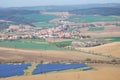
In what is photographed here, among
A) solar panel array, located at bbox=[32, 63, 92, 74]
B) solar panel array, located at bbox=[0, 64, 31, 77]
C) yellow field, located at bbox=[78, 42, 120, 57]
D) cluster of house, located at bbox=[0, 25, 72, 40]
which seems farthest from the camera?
cluster of house, located at bbox=[0, 25, 72, 40]

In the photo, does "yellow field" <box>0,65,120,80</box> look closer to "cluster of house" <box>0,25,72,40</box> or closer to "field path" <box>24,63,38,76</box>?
"field path" <box>24,63,38,76</box>

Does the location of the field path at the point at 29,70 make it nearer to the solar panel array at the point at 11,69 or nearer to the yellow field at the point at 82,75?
the solar panel array at the point at 11,69

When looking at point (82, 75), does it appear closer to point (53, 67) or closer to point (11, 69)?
point (53, 67)

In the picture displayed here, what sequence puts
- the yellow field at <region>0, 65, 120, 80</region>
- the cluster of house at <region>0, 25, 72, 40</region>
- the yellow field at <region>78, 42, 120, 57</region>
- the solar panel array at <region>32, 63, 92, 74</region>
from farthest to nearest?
1. the cluster of house at <region>0, 25, 72, 40</region>
2. the yellow field at <region>78, 42, 120, 57</region>
3. the solar panel array at <region>32, 63, 92, 74</region>
4. the yellow field at <region>0, 65, 120, 80</region>

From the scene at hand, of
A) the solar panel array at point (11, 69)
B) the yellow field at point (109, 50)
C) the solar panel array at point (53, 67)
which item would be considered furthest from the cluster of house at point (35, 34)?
the solar panel array at point (53, 67)

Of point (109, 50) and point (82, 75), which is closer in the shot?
point (82, 75)

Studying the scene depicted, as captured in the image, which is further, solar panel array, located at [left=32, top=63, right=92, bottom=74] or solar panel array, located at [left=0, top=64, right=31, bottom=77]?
solar panel array, located at [left=32, top=63, right=92, bottom=74]

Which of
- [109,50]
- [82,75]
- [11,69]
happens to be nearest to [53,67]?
[11,69]

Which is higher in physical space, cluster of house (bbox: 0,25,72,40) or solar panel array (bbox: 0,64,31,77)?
solar panel array (bbox: 0,64,31,77)

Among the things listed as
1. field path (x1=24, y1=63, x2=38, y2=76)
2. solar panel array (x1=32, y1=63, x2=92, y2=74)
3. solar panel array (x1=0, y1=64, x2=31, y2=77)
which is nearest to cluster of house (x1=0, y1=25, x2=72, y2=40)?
solar panel array (x1=0, y1=64, x2=31, y2=77)

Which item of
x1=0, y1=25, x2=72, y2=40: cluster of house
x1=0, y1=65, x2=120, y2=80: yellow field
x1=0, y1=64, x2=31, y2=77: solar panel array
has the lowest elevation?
x1=0, y1=25, x2=72, y2=40: cluster of house
